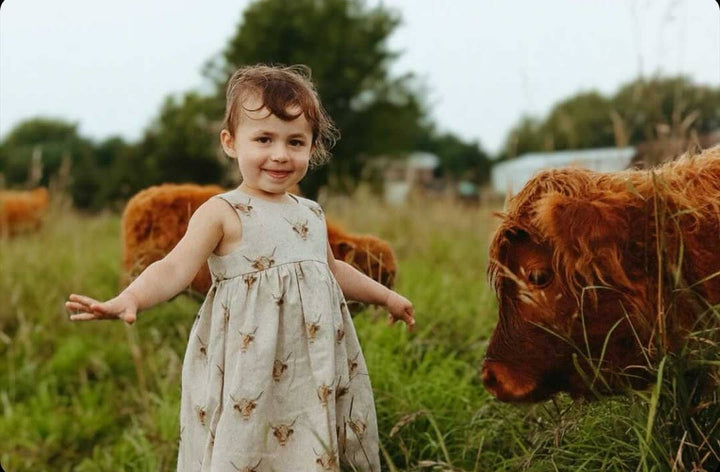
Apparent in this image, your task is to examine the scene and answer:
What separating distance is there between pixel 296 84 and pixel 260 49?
13.0 meters

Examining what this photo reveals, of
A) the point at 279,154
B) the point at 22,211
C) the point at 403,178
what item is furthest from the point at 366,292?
the point at 403,178

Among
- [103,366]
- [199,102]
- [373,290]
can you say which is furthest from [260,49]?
[373,290]

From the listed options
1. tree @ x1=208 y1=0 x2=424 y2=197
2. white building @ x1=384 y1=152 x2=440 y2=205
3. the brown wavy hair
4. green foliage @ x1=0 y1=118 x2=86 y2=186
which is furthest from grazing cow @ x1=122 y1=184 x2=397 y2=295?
green foliage @ x1=0 y1=118 x2=86 y2=186

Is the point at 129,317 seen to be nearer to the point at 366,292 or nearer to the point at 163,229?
the point at 366,292

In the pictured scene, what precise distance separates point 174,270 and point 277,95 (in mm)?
562

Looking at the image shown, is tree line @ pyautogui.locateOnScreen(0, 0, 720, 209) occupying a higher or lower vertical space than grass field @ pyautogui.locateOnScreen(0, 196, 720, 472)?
higher

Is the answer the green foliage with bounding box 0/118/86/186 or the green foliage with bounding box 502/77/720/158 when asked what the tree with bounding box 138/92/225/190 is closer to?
the green foliage with bounding box 0/118/86/186

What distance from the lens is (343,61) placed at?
53.3 feet

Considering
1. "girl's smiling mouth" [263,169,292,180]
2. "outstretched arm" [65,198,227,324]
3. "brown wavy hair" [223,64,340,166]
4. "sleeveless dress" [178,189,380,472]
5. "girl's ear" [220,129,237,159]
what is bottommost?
"sleeveless dress" [178,189,380,472]

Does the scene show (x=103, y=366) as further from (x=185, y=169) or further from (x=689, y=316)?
(x=185, y=169)

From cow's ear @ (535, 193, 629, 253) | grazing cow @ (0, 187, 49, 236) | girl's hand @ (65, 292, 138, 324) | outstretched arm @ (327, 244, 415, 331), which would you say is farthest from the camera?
grazing cow @ (0, 187, 49, 236)

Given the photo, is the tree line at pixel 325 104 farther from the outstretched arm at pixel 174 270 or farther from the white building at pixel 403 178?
the outstretched arm at pixel 174 270

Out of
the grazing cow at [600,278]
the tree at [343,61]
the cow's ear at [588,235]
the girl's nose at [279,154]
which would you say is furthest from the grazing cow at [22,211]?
the cow's ear at [588,235]

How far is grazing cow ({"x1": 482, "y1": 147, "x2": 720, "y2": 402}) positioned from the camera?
211 centimetres
